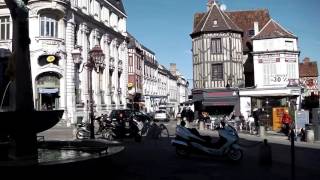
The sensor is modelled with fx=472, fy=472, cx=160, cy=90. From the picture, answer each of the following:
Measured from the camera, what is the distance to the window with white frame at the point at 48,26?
4034cm

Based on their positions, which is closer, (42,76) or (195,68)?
(42,76)

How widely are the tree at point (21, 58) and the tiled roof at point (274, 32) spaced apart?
34.8 m

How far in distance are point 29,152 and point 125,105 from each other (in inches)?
1922

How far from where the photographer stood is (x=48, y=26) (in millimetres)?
40562

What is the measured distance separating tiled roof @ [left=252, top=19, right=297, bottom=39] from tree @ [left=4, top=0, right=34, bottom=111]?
114ft

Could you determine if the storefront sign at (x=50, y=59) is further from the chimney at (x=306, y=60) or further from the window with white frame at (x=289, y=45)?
the chimney at (x=306, y=60)

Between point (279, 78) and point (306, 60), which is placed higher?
point (306, 60)

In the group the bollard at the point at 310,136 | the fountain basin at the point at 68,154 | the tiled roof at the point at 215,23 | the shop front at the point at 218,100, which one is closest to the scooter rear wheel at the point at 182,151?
the fountain basin at the point at 68,154

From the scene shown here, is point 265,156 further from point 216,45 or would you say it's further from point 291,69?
point 216,45

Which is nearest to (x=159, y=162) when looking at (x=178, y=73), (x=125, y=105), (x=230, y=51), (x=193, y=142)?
(x=193, y=142)

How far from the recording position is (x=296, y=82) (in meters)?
41.3

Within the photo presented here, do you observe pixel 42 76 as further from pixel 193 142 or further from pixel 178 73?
pixel 178 73

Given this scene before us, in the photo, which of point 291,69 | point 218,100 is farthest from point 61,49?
point 291,69

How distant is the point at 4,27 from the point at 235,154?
105ft
